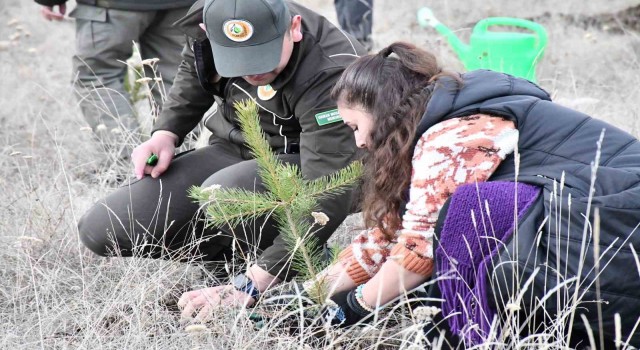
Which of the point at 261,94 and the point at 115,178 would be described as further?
the point at 115,178

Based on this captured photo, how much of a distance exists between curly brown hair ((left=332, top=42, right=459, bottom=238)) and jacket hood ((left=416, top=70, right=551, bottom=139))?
4 cm

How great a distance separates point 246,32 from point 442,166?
789mm

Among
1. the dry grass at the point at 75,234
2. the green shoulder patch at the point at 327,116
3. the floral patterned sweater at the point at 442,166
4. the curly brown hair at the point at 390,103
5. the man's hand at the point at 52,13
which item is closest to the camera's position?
the floral patterned sweater at the point at 442,166

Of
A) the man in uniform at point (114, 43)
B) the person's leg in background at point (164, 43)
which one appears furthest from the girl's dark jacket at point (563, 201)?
the person's leg in background at point (164, 43)

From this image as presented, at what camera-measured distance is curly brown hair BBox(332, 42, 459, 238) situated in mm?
2131

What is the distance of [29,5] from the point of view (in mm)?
8172

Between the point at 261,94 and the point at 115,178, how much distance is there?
0.97m

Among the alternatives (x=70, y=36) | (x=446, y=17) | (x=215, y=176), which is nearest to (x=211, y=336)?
(x=215, y=176)

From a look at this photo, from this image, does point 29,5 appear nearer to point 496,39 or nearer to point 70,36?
point 70,36

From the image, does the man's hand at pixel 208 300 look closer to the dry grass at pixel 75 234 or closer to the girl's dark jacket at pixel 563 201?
the dry grass at pixel 75 234

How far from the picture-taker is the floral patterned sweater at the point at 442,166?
2006 mm

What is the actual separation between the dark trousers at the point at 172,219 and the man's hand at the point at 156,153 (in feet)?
0.09

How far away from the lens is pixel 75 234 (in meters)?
2.93

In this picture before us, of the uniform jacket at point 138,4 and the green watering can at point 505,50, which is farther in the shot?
the green watering can at point 505,50
